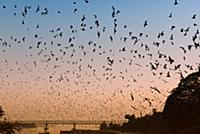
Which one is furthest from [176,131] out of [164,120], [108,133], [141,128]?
[141,128]

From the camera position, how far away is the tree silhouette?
144 ft

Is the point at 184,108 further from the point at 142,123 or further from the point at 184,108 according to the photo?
the point at 142,123

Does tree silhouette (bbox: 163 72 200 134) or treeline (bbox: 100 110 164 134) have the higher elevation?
treeline (bbox: 100 110 164 134)

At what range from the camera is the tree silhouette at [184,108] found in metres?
44.0

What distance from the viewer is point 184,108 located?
144 ft

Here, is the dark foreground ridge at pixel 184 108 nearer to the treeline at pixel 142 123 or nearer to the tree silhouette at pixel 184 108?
the tree silhouette at pixel 184 108

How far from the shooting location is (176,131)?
4494 centimetres

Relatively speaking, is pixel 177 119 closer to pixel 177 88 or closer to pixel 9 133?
pixel 177 88

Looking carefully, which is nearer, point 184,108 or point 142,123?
point 184,108

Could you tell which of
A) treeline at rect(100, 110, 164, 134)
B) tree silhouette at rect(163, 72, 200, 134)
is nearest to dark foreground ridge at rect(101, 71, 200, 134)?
tree silhouette at rect(163, 72, 200, 134)

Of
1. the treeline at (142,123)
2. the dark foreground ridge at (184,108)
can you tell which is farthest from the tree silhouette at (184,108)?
the treeline at (142,123)

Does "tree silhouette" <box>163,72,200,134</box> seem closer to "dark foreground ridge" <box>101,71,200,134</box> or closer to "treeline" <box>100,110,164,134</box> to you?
"dark foreground ridge" <box>101,71,200,134</box>

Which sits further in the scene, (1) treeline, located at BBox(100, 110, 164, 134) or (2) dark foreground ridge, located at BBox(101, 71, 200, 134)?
(1) treeline, located at BBox(100, 110, 164, 134)

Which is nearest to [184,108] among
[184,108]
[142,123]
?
[184,108]
